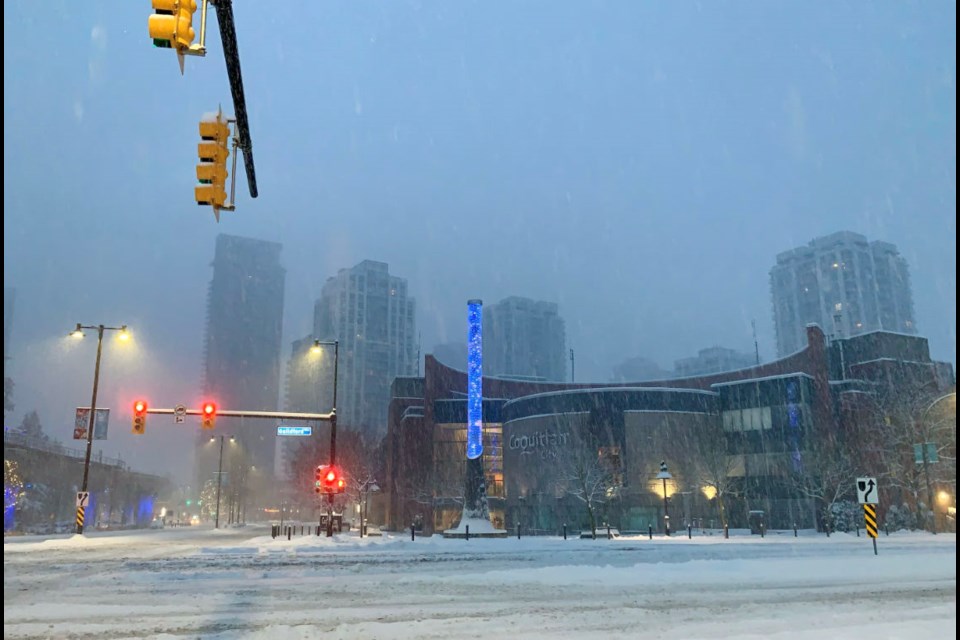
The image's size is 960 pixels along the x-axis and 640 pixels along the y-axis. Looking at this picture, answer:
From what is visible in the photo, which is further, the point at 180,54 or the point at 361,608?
the point at 361,608

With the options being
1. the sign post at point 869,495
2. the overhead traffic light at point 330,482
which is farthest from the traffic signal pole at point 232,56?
the overhead traffic light at point 330,482

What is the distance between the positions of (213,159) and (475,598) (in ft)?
30.5

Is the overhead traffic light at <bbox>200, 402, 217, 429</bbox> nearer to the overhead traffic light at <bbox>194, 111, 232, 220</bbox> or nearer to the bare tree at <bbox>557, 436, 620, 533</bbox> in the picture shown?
the overhead traffic light at <bbox>194, 111, 232, 220</bbox>

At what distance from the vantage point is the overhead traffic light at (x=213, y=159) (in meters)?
11.1

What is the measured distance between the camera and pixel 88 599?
13.5 meters

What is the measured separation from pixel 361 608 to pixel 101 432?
31858 mm

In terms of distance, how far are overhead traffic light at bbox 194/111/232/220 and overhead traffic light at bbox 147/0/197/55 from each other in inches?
114

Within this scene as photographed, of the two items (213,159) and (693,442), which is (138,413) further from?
(693,442)

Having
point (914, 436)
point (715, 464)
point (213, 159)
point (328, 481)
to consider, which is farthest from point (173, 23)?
point (715, 464)

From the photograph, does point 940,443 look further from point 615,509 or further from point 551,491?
point 551,491

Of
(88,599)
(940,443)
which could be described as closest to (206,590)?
(88,599)

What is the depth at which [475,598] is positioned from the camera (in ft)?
45.5

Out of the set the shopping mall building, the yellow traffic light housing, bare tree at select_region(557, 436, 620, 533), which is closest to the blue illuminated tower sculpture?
the shopping mall building

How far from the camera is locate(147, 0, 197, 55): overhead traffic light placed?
8133mm
